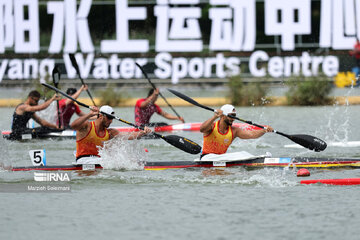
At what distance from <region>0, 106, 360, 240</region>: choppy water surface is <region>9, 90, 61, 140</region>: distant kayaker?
3348 millimetres

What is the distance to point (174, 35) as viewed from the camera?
31.5m

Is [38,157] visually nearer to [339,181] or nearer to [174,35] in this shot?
[339,181]

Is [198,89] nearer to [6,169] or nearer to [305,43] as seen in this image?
[305,43]

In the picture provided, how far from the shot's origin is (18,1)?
103ft

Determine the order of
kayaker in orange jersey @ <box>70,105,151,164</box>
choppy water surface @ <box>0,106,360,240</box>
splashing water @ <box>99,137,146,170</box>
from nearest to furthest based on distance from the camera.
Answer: choppy water surface @ <box>0,106,360,240</box> < kayaker in orange jersey @ <box>70,105,151,164</box> < splashing water @ <box>99,137,146,170</box>

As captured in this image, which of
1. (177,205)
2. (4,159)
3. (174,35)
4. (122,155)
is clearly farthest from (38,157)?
(174,35)

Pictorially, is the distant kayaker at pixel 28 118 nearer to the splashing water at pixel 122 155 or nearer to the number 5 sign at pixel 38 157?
the splashing water at pixel 122 155

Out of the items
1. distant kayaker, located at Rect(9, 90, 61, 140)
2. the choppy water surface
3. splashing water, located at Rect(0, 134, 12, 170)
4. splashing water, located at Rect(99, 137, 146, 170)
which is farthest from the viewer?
distant kayaker, located at Rect(9, 90, 61, 140)

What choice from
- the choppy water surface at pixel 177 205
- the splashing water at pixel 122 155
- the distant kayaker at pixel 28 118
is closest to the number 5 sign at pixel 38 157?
the choppy water surface at pixel 177 205

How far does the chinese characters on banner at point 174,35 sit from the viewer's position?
30781mm

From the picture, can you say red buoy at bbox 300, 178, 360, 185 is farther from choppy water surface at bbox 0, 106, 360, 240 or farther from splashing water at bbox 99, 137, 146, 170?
splashing water at bbox 99, 137, 146, 170

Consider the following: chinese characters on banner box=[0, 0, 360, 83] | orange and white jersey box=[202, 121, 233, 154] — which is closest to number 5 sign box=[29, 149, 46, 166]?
orange and white jersey box=[202, 121, 233, 154]

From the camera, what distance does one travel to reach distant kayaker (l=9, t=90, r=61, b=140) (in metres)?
19.2

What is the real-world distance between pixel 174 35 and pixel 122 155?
58.5 ft
